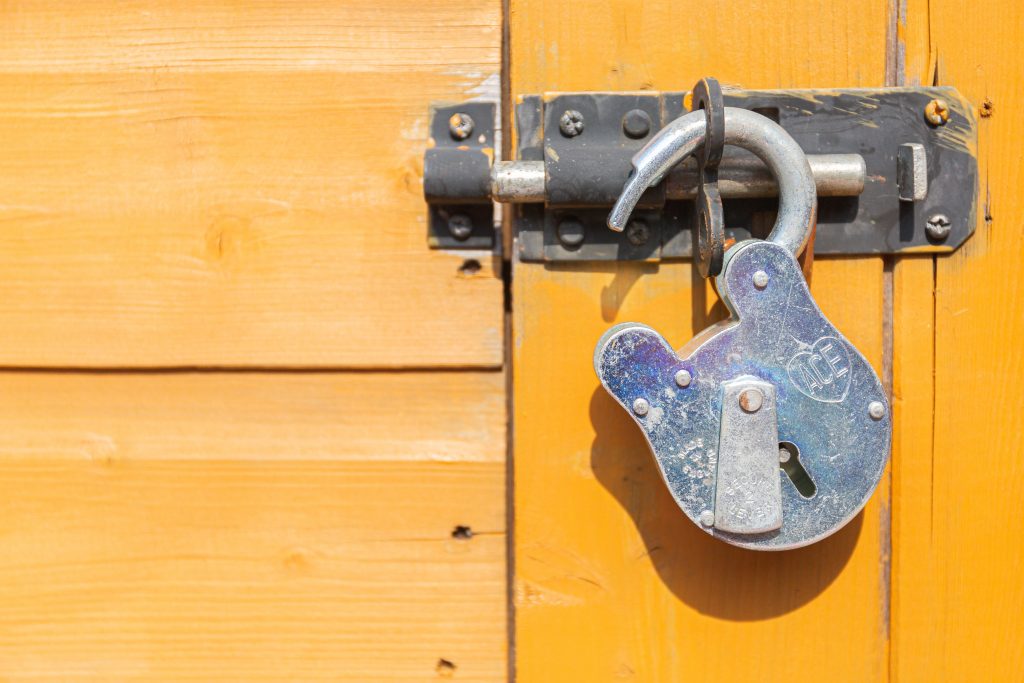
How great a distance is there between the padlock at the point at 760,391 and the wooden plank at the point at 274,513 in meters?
0.13

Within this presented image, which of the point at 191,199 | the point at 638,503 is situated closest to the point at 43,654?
the point at 191,199

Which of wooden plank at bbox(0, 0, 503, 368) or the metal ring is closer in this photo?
the metal ring

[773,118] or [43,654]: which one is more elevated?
[773,118]

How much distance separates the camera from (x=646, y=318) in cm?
52

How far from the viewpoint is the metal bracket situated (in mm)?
479

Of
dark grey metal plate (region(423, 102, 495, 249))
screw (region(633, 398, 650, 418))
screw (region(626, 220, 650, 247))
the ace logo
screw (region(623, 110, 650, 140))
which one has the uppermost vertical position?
screw (region(623, 110, 650, 140))

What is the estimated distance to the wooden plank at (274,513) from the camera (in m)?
0.54

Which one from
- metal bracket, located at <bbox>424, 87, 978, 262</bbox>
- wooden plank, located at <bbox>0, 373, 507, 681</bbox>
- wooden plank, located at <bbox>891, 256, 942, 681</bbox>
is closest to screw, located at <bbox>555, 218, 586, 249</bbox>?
metal bracket, located at <bbox>424, 87, 978, 262</bbox>

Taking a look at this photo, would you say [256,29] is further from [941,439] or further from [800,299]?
[941,439]

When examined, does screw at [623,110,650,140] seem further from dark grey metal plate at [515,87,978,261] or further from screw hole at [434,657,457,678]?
screw hole at [434,657,457,678]

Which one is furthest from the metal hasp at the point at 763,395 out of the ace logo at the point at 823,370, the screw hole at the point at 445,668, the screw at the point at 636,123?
the screw hole at the point at 445,668

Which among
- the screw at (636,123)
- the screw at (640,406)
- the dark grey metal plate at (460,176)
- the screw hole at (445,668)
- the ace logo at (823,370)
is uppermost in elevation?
the screw at (636,123)

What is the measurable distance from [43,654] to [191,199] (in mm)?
372

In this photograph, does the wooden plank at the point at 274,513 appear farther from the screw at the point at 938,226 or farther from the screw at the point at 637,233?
the screw at the point at 938,226
